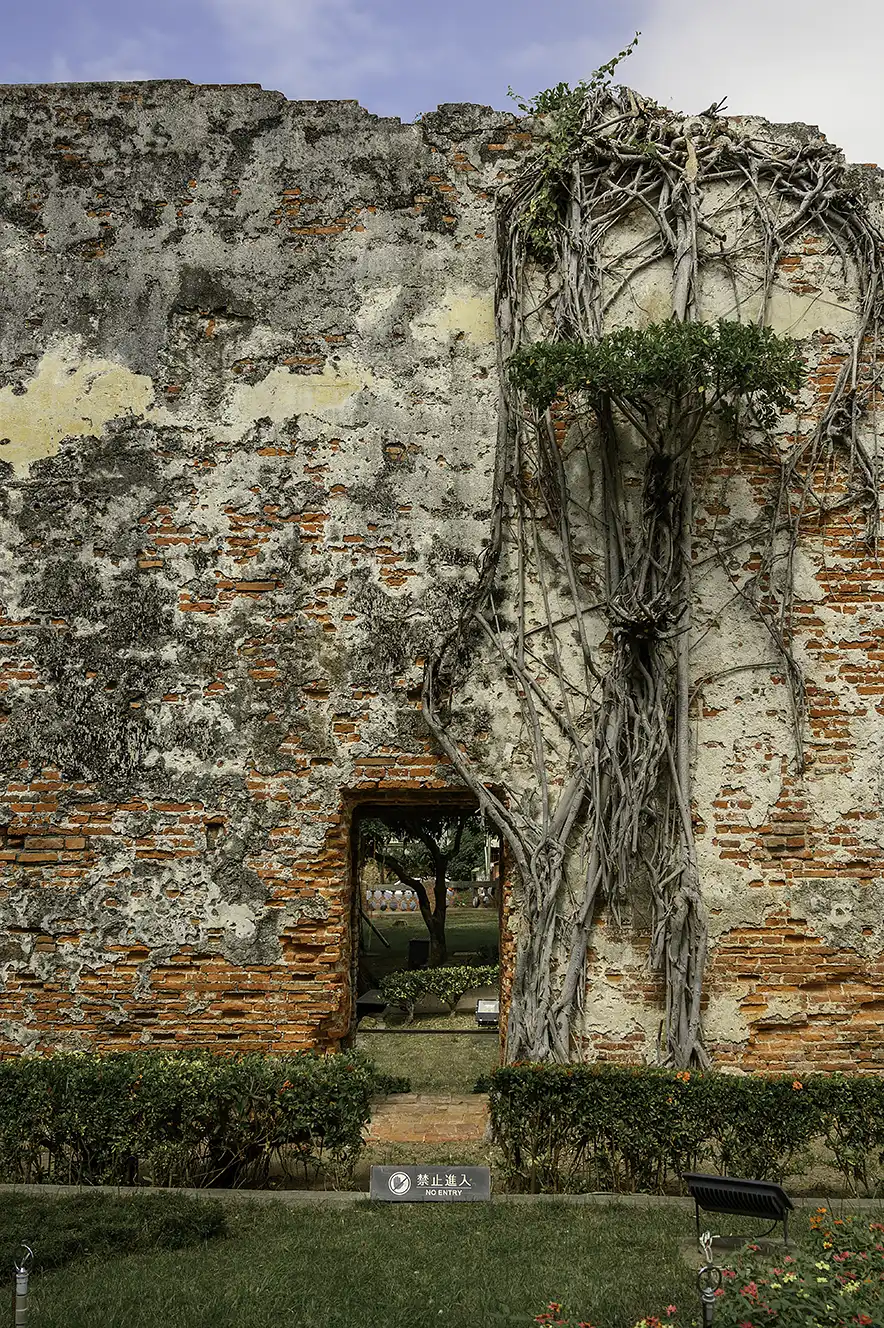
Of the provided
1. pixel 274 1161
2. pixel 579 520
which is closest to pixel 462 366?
pixel 579 520

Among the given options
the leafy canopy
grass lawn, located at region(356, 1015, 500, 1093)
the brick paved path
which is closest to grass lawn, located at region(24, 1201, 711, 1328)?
the brick paved path

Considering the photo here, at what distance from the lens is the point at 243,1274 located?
4316mm

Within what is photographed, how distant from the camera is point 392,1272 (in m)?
4.34

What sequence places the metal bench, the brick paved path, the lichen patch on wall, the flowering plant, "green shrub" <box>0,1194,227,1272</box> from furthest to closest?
the lichen patch on wall, the brick paved path, "green shrub" <box>0,1194,227,1272</box>, the metal bench, the flowering plant

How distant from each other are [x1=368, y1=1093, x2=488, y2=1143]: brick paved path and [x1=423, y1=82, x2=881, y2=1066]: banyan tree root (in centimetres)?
101

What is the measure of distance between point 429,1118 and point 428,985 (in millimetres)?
5572

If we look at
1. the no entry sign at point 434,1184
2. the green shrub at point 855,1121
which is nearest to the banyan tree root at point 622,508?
the green shrub at point 855,1121

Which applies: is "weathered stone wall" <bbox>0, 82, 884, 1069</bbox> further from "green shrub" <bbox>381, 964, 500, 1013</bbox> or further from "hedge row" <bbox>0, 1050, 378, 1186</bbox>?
"green shrub" <bbox>381, 964, 500, 1013</bbox>

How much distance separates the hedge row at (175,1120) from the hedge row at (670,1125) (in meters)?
0.86

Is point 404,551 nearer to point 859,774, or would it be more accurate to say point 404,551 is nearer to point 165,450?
point 165,450

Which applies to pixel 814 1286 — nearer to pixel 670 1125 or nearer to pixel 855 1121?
pixel 670 1125

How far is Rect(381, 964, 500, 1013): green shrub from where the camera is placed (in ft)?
41.7

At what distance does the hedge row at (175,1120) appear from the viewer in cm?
550

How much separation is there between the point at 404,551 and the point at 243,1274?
3976 mm
